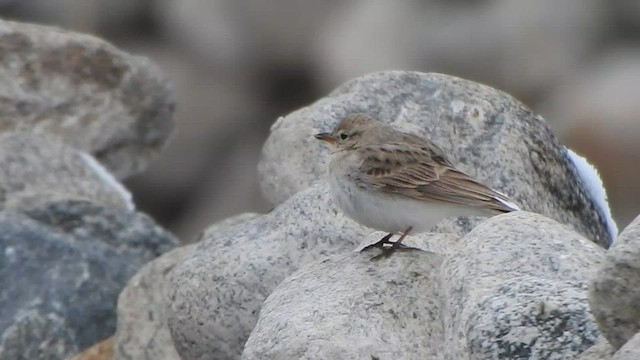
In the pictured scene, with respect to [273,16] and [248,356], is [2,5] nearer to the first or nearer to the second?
[273,16]

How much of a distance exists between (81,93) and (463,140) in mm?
4769

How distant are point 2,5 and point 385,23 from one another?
185 inches

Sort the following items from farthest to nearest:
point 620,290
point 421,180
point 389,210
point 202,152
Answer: point 202,152
point 421,180
point 389,210
point 620,290

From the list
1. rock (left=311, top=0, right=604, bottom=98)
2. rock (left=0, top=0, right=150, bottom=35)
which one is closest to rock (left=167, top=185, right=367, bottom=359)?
rock (left=311, top=0, right=604, bottom=98)

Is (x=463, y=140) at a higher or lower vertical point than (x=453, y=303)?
higher

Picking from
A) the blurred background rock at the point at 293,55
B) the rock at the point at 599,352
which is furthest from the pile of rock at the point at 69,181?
the rock at the point at 599,352

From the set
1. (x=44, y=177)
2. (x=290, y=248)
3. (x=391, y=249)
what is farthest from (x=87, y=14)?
(x=391, y=249)

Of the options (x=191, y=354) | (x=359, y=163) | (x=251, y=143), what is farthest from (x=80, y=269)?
(x=251, y=143)

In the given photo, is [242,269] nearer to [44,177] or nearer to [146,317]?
[146,317]

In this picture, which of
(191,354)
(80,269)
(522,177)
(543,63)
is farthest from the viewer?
(543,63)

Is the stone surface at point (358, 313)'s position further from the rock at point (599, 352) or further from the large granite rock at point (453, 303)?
the rock at point (599, 352)

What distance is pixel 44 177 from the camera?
11.9 m

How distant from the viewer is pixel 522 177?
9367 millimetres

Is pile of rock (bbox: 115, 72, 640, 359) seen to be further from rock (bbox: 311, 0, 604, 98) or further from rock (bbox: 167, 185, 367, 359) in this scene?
rock (bbox: 311, 0, 604, 98)
